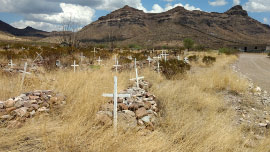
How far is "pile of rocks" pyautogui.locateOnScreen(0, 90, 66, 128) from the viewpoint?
10.8ft

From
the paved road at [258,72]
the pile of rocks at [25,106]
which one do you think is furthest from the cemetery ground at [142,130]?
the paved road at [258,72]

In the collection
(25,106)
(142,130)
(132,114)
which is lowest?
(142,130)

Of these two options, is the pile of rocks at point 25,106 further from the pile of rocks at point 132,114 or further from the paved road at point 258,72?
the paved road at point 258,72

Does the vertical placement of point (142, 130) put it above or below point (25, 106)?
below

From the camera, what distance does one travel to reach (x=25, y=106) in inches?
146

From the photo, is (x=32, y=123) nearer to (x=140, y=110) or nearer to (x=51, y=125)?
(x=51, y=125)

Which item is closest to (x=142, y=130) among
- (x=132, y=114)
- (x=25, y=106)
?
(x=132, y=114)

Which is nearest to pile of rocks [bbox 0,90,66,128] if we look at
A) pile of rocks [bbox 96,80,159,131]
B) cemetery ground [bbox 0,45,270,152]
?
cemetery ground [bbox 0,45,270,152]

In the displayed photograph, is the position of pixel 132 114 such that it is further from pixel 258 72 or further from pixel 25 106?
pixel 258 72

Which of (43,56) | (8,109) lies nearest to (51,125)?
(8,109)

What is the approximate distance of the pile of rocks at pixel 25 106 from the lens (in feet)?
10.8

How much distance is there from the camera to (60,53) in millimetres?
13438

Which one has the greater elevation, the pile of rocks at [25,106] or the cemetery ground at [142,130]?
the pile of rocks at [25,106]

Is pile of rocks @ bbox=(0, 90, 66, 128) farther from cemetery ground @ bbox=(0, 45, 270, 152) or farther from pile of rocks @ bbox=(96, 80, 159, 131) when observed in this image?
pile of rocks @ bbox=(96, 80, 159, 131)
